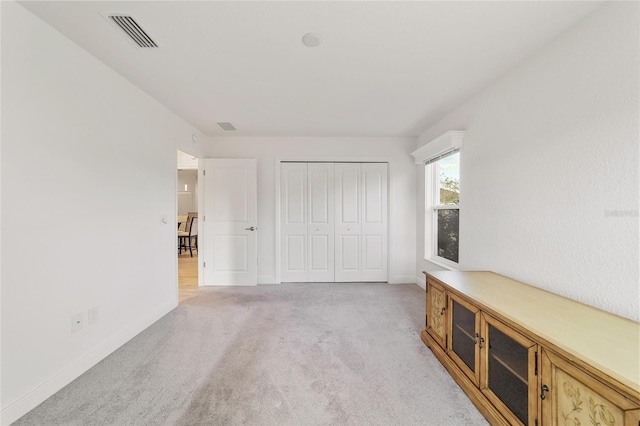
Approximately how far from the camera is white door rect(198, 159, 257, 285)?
13.1 ft

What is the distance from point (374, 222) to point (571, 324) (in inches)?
119

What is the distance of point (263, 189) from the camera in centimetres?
415

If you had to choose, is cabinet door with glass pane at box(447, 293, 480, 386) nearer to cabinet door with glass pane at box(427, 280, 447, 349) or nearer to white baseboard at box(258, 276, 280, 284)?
cabinet door with glass pane at box(427, 280, 447, 349)

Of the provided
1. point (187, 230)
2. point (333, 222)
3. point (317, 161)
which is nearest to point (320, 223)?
point (333, 222)

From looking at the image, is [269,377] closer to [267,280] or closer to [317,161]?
[267,280]

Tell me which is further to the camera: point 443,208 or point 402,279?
point 402,279

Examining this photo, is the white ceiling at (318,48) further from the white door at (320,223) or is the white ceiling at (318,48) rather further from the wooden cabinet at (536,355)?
the wooden cabinet at (536,355)

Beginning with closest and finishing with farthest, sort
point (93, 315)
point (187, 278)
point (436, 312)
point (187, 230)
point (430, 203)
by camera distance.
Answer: point (93, 315) < point (436, 312) < point (430, 203) < point (187, 278) < point (187, 230)

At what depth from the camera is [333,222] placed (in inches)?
165

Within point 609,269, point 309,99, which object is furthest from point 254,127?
point 609,269

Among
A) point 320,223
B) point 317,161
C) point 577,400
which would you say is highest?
point 317,161

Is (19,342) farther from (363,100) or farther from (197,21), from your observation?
(363,100)

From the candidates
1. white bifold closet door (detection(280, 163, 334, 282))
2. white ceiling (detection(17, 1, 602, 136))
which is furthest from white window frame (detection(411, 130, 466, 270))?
white bifold closet door (detection(280, 163, 334, 282))

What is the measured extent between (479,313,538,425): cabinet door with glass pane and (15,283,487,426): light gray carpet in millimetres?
197
